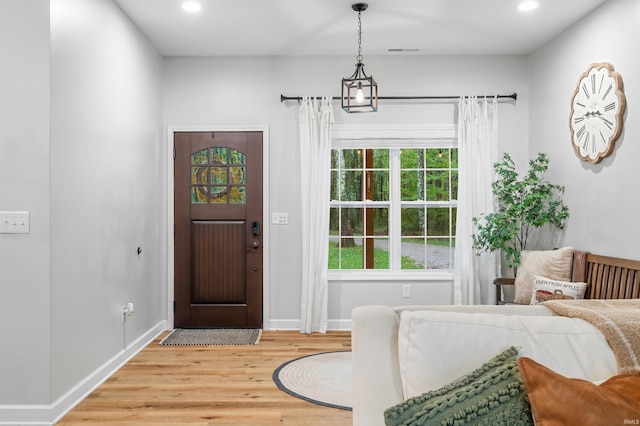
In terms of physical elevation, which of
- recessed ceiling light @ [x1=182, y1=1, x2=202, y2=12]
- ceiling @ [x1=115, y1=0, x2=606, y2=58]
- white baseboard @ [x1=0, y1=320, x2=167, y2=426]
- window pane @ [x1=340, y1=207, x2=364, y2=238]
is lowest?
white baseboard @ [x1=0, y1=320, x2=167, y2=426]

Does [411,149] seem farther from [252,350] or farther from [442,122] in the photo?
[252,350]

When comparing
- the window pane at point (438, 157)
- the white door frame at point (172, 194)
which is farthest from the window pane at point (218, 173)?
the window pane at point (438, 157)

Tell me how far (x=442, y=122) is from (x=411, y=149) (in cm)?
40

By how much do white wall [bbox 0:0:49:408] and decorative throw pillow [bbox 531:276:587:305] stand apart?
10.7 feet

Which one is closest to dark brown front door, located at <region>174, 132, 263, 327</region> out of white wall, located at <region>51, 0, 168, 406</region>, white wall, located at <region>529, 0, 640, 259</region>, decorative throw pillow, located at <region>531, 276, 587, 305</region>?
white wall, located at <region>51, 0, 168, 406</region>

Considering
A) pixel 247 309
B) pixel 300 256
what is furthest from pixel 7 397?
pixel 300 256

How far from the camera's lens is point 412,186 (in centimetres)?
514

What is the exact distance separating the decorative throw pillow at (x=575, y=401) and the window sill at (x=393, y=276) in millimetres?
3755

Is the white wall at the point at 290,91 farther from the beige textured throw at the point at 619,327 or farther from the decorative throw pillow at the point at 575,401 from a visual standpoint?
the decorative throw pillow at the point at 575,401

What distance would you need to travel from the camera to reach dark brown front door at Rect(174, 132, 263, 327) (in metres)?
4.99

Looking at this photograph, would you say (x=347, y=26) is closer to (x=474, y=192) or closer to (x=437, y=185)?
(x=437, y=185)

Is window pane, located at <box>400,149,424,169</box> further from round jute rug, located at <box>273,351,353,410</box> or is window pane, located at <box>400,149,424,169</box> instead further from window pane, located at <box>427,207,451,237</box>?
round jute rug, located at <box>273,351,353,410</box>

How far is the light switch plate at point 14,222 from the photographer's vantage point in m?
2.79

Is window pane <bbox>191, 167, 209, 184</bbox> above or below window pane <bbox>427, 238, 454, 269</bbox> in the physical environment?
above
